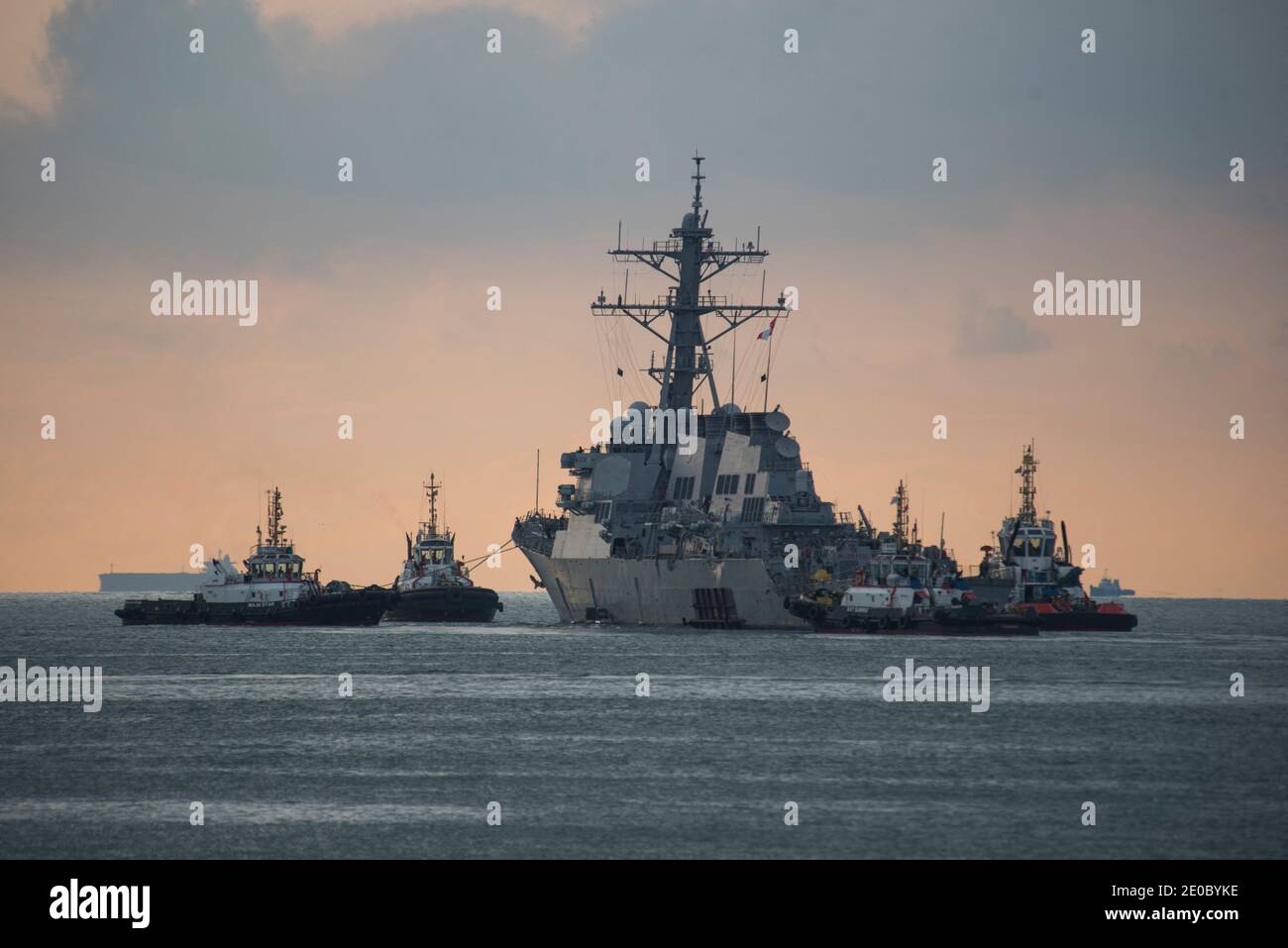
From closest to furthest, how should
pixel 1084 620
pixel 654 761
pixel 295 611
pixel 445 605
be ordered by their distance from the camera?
1. pixel 654 761
2. pixel 1084 620
3. pixel 295 611
4. pixel 445 605

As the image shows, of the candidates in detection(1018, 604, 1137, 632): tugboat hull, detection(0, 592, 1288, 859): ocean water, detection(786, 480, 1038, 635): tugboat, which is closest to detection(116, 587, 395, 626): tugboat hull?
detection(0, 592, 1288, 859): ocean water

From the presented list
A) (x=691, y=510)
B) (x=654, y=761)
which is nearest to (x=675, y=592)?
(x=691, y=510)

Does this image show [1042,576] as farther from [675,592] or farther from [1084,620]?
[675,592]

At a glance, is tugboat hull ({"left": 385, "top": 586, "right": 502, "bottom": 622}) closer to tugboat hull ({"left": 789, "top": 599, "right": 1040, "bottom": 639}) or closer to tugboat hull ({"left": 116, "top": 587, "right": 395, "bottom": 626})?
Answer: tugboat hull ({"left": 116, "top": 587, "right": 395, "bottom": 626})

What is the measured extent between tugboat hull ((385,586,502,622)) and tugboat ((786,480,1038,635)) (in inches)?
1297

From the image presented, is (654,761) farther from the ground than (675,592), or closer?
closer

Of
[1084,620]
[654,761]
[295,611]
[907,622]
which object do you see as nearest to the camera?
[654,761]

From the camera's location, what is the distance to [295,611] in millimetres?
97625

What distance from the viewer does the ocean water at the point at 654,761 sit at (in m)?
32.3

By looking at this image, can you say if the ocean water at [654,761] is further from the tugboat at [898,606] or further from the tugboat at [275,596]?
the tugboat at [275,596]

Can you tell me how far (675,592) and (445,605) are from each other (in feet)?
85.5

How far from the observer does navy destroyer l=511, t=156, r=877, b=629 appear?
83562 mm

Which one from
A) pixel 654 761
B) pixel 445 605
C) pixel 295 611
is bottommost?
pixel 654 761

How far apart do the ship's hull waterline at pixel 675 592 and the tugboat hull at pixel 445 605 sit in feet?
37.7
